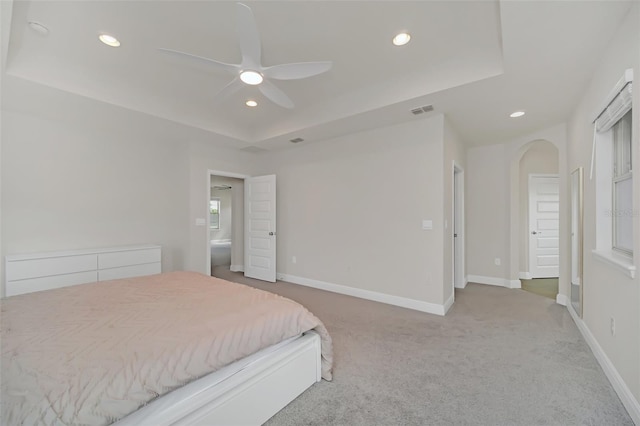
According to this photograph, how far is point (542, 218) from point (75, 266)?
7.38 metres

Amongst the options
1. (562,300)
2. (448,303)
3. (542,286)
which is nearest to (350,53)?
(448,303)

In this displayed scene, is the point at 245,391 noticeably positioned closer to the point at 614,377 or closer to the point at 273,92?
the point at 273,92

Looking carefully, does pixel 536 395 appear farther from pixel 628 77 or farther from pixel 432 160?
pixel 432 160

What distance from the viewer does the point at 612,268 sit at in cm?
202

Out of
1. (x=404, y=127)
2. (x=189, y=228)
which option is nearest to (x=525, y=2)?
(x=404, y=127)

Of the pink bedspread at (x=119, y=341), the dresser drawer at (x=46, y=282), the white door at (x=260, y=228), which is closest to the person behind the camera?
the pink bedspread at (x=119, y=341)

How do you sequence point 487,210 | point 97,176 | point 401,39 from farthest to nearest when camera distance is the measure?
point 487,210 < point 97,176 < point 401,39

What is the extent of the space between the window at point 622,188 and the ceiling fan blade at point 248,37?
2.79 meters

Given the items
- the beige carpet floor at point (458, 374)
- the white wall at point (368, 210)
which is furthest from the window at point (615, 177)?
the white wall at point (368, 210)

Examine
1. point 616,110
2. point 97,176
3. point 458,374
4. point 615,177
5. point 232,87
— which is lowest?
point 458,374

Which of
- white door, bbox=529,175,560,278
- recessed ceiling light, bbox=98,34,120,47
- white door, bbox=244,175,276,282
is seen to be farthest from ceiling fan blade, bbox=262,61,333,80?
white door, bbox=529,175,560,278

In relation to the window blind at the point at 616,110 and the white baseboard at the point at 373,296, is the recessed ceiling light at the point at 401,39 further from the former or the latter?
the white baseboard at the point at 373,296

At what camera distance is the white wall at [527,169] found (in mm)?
4988

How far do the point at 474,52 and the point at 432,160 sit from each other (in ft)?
4.01
